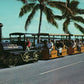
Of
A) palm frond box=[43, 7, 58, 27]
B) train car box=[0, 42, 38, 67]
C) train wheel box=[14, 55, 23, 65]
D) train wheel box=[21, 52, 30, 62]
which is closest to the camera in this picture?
train car box=[0, 42, 38, 67]

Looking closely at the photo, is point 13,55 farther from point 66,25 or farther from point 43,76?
point 66,25

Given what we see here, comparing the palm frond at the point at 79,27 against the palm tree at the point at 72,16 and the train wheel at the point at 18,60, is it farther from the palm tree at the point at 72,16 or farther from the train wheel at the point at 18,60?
the train wheel at the point at 18,60

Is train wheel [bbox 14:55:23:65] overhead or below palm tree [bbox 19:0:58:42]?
below

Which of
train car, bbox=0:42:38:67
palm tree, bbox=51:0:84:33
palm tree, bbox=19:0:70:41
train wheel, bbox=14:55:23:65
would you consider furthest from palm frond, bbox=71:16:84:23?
train wheel, bbox=14:55:23:65

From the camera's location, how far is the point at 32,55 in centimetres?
1394

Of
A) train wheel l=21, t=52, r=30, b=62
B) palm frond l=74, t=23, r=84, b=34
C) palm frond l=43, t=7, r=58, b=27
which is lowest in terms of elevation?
train wheel l=21, t=52, r=30, b=62

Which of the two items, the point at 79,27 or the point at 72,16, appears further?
the point at 72,16

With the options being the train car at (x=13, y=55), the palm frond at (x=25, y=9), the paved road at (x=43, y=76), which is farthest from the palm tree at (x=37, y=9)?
the paved road at (x=43, y=76)

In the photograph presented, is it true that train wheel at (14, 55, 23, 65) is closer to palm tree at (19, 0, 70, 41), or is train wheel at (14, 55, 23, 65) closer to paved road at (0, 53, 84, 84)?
paved road at (0, 53, 84, 84)

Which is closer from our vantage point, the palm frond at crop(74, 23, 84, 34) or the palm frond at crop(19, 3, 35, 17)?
the palm frond at crop(19, 3, 35, 17)

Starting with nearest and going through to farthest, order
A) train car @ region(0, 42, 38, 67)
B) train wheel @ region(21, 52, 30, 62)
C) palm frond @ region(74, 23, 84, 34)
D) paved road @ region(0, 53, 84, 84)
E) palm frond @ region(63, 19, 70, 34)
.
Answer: paved road @ region(0, 53, 84, 84) → train car @ region(0, 42, 38, 67) → train wheel @ region(21, 52, 30, 62) → palm frond @ region(74, 23, 84, 34) → palm frond @ region(63, 19, 70, 34)

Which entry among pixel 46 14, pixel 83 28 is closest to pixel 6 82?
pixel 46 14

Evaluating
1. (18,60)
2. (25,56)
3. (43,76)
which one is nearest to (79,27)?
(25,56)

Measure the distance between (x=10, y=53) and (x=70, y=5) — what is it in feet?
88.3
